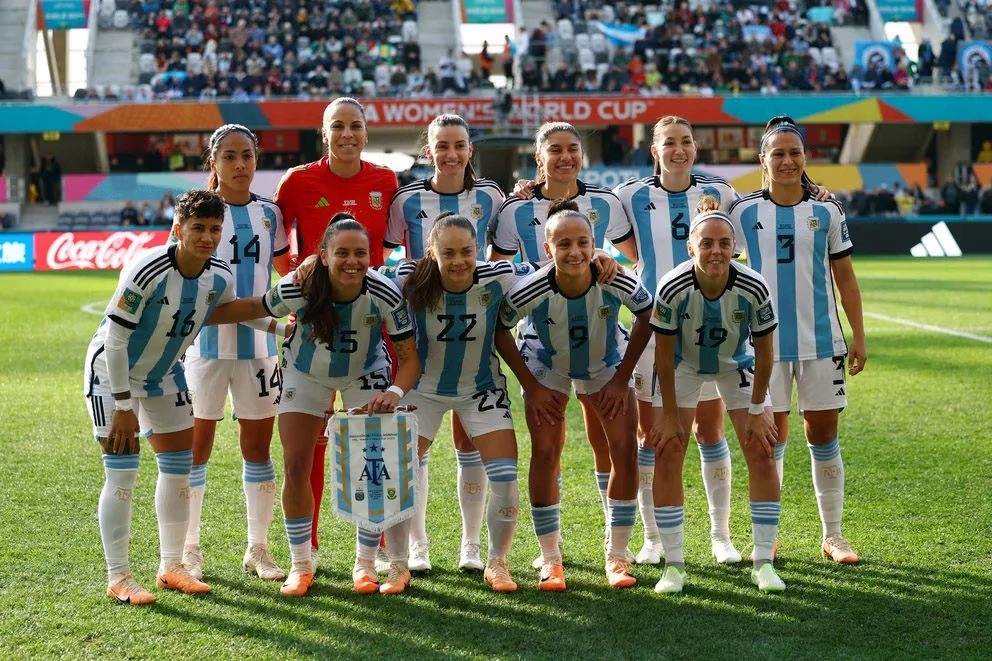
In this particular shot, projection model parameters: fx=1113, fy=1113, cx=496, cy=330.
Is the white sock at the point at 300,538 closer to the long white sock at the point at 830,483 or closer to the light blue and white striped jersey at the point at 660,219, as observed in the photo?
the light blue and white striped jersey at the point at 660,219

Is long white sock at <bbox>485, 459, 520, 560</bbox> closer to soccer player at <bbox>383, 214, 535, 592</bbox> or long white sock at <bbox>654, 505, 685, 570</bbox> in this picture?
soccer player at <bbox>383, 214, 535, 592</bbox>

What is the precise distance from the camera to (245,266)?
4992 millimetres

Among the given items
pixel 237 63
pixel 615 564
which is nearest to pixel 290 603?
pixel 615 564

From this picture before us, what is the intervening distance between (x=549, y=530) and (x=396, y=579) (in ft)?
2.16

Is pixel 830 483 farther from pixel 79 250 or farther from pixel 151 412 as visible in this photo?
pixel 79 250

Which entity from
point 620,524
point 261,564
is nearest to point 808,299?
point 620,524

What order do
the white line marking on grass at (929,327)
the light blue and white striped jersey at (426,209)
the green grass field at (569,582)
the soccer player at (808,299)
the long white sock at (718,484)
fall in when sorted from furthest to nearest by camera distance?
the white line marking on grass at (929,327) < the light blue and white striped jersey at (426,209) < the long white sock at (718,484) < the soccer player at (808,299) < the green grass field at (569,582)

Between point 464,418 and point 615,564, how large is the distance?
2.88ft

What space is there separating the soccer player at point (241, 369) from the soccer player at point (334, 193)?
0.20 metres

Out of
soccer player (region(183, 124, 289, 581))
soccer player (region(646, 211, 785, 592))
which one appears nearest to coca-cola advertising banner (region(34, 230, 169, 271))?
soccer player (region(183, 124, 289, 581))

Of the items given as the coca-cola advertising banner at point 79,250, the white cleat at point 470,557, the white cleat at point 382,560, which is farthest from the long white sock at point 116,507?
the coca-cola advertising banner at point 79,250

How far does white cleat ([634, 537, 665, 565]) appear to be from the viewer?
193 inches

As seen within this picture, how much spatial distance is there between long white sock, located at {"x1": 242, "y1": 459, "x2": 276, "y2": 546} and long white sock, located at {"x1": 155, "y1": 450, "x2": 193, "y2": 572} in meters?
0.33

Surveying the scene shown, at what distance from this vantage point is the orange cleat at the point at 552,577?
4.52 m
